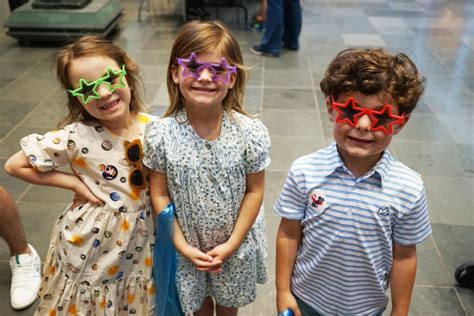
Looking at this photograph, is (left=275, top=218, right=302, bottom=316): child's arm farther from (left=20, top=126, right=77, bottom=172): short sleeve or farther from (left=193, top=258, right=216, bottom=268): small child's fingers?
(left=20, top=126, right=77, bottom=172): short sleeve

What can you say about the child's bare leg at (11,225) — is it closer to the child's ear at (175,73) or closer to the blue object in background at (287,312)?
the child's ear at (175,73)

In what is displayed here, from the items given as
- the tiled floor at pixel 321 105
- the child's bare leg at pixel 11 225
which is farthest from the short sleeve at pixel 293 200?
the child's bare leg at pixel 11 225

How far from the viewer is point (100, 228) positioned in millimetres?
1592

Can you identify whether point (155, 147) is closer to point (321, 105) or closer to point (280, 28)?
point (321, 105)

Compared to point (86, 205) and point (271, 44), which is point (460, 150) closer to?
point (271, 44)

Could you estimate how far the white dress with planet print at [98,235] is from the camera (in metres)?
1.55

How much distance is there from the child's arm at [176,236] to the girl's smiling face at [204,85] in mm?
287

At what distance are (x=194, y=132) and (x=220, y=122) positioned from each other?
0.09 meters

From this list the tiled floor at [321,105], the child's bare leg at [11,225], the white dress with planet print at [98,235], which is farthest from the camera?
the tiled floor at [321,105]

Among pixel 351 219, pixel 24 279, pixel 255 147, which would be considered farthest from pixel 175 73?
pixel 24 279

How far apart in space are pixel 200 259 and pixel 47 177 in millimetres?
606

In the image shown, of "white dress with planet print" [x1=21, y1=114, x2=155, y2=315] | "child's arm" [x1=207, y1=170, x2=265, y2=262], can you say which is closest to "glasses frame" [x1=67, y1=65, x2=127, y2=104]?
"white dress with planet print" [x1=21, y1=114, x2=155, y2=315]

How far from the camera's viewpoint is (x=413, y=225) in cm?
132

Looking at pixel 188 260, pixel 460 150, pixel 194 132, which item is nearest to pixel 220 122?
pixel 194 132
